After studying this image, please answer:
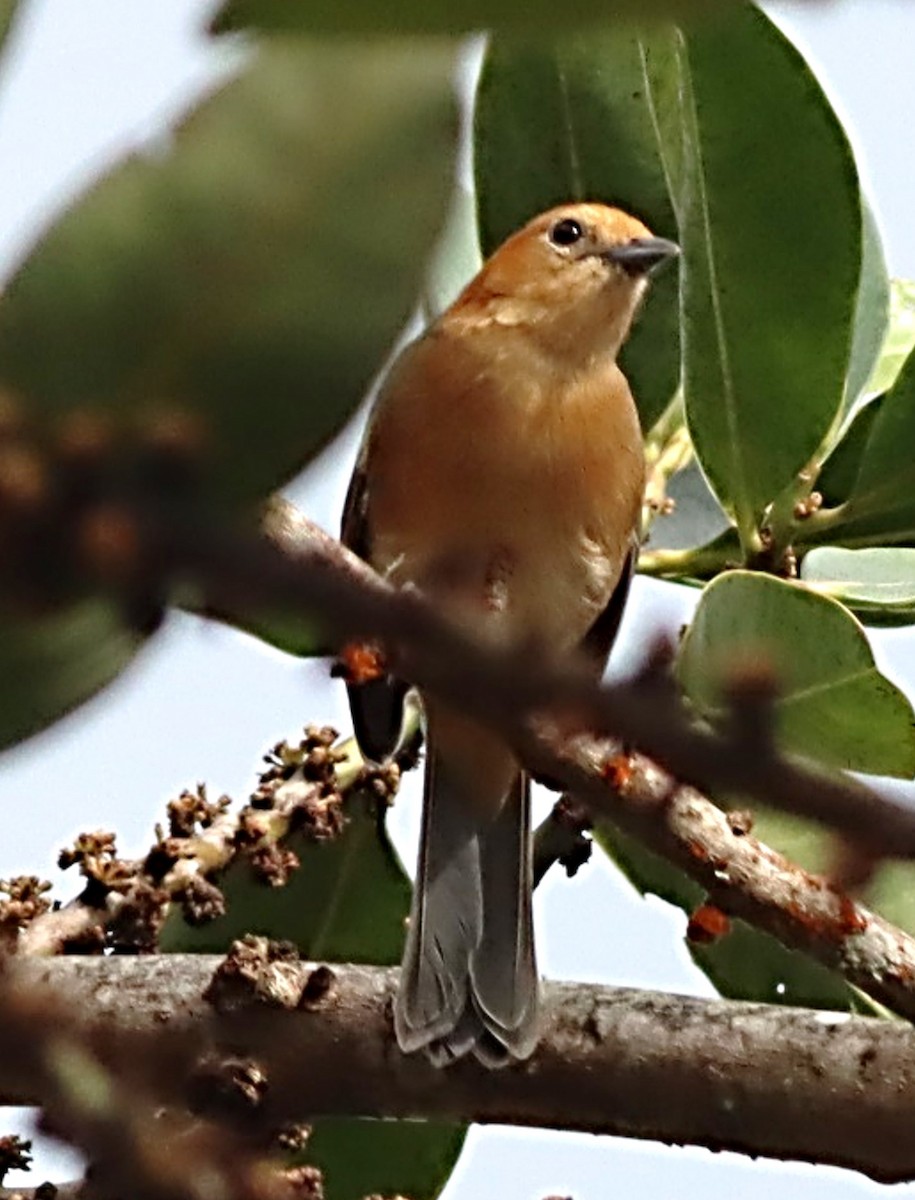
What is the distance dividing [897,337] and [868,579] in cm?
97

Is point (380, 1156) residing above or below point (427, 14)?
below

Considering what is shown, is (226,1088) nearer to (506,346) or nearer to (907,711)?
(907,711)

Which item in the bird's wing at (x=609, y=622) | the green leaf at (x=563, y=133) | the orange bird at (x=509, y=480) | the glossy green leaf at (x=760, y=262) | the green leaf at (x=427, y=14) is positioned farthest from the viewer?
the bird's wing at (x=609, y=622)

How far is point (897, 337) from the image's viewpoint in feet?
11.7

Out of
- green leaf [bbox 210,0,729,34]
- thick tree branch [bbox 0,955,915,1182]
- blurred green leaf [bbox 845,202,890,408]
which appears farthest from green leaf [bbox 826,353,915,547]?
green leaf [bbox 210,0,729,34]

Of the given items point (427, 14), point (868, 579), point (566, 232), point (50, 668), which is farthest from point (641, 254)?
point (427, 14)

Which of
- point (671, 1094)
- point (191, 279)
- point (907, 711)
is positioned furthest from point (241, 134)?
point (907, 711)

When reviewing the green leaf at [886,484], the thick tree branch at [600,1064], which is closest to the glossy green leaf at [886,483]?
the green leaf at [886,484]

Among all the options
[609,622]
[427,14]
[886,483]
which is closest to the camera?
[427,14]

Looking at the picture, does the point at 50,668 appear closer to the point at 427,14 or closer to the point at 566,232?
the point at 427,14

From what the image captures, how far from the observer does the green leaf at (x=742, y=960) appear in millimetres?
2639

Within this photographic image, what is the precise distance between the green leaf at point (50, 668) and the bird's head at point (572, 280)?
250 cm

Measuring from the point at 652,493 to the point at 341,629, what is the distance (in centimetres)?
273

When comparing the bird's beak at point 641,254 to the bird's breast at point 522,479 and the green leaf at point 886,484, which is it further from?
the green leaf at point 886,484
